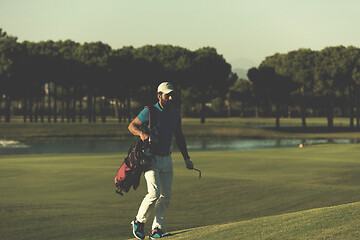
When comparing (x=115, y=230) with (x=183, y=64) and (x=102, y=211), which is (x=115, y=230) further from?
(x=183, y=64)

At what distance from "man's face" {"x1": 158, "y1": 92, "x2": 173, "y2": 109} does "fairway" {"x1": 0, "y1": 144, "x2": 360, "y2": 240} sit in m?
2.26

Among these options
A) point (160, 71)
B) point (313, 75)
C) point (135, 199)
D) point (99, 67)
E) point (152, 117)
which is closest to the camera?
point (152, 117)

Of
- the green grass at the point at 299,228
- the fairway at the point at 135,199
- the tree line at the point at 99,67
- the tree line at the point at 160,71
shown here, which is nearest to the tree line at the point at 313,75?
the tree line at the point at 160,71

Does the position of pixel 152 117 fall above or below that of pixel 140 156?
above

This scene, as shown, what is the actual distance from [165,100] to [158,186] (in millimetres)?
1470

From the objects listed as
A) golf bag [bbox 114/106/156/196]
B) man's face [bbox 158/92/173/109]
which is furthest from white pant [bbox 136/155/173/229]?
man's face [bbox 158/92/173/109]

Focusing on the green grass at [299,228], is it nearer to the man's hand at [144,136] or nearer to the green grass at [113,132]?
the man's hand at [144,136]

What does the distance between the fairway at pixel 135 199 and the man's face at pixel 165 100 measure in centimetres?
226

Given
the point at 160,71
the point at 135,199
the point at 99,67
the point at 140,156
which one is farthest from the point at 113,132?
the point at 140,156

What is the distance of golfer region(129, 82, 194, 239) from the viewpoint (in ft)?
33.8

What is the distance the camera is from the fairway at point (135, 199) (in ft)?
47.6

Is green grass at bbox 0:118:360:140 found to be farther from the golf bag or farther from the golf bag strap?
the golf bag strap

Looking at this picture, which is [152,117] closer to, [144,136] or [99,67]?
[144,136]

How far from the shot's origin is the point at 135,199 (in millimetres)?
18062
